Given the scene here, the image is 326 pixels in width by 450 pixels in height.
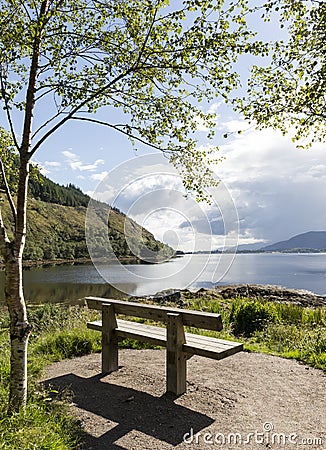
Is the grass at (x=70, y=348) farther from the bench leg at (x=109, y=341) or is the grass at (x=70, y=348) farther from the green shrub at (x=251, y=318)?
the bench leg at (x=109, y=341)

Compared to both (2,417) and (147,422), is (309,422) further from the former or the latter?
(2,417)

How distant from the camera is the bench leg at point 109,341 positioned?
222 inches

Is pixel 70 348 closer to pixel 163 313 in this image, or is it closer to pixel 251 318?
pixel 163 313

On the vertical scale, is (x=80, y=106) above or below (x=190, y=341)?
above

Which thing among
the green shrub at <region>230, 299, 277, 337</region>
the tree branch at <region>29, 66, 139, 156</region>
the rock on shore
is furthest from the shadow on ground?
the rock on shore

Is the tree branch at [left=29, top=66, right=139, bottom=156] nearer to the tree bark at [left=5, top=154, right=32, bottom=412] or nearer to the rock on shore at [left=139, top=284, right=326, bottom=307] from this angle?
the tree bark at [left=5, top=154, right=32, bottom=412]

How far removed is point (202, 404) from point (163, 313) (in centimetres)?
114

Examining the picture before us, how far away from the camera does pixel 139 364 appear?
6.03m

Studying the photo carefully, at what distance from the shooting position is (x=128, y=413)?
4.31 metres

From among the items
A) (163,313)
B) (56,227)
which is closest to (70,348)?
(163,313)

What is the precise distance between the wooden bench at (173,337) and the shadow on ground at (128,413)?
35 centimetres

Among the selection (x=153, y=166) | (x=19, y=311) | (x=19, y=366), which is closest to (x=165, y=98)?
(x=19, y=311)

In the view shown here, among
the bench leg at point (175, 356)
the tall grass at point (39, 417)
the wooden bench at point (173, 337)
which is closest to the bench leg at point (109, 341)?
the wooden bench at point (173, 337)

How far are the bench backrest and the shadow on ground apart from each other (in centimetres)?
92
